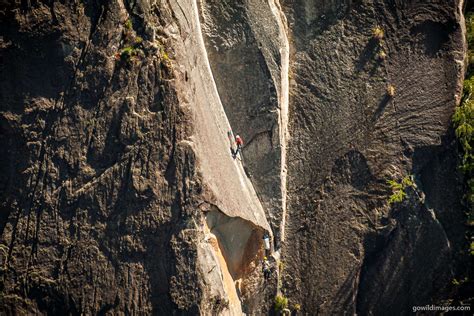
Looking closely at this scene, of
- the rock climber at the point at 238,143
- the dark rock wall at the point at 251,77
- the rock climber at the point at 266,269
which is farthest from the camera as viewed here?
the dark rock wall at the point at 251,77

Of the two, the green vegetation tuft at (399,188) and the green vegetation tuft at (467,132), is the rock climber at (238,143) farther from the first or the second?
the green vegetation tuft at (467,132)

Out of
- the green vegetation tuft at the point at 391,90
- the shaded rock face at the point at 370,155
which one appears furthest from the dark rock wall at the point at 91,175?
the green vegetation tuft at the point at 391,90

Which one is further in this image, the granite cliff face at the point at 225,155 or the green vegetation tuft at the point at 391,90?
the green vegetation tuft at the point at 391,90

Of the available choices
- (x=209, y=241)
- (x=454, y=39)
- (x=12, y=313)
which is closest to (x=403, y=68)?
(x=454, y=39)

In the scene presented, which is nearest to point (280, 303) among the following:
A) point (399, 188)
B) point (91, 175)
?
point (399, 188)

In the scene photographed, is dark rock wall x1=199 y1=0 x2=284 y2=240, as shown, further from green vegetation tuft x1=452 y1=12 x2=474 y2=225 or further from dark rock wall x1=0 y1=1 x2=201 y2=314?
green vegetation tuft x1=452 y1=12 x2=474 y2=225

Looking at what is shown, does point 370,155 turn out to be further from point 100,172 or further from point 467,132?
point 100,172

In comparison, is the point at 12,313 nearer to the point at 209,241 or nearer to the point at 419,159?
the point at 209,241
